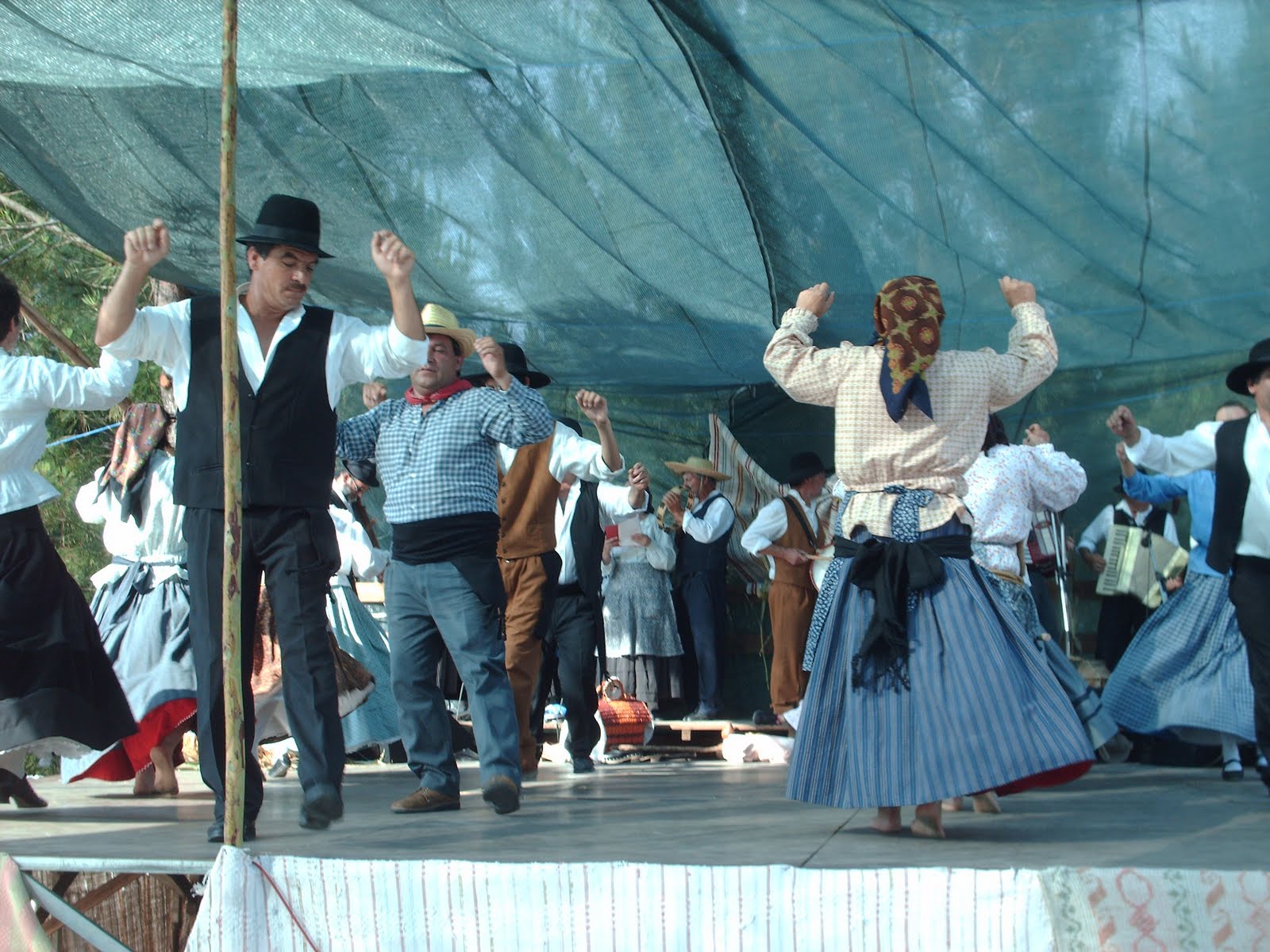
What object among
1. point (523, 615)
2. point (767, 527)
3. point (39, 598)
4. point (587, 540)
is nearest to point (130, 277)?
point (39, 598)

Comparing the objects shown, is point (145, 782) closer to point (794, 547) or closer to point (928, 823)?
point (928, 823)

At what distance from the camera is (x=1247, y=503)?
504cm

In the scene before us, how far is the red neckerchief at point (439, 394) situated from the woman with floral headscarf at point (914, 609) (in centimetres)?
117

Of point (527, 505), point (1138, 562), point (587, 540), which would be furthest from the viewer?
point (1138, 562)

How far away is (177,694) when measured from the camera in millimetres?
5699

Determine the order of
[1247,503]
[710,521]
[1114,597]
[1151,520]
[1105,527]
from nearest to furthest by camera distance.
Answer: [1247,503], [1151,520], [1114,597], [1105,527], [710,521]

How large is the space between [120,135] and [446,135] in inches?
51.1

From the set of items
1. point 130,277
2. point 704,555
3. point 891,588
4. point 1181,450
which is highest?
point 130,277

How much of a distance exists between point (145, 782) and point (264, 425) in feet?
7.76

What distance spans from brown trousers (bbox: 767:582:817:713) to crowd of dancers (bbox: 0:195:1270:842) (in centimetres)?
206

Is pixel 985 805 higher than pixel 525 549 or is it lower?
lower

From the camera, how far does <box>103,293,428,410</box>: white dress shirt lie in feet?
13.4

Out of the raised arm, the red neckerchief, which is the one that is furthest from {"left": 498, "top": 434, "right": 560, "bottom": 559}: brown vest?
the raised arm

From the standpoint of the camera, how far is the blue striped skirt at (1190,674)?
6617 millimetres
